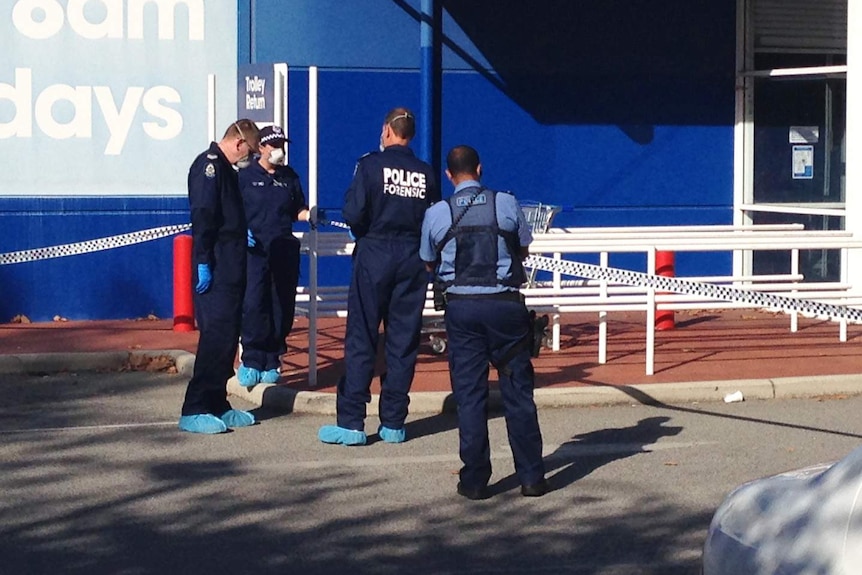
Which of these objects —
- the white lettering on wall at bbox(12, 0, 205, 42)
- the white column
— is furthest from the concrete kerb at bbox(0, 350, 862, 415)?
the white lettering on wall at bbox(12, 0, 205, 42)

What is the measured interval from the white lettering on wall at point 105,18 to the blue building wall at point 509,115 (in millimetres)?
521

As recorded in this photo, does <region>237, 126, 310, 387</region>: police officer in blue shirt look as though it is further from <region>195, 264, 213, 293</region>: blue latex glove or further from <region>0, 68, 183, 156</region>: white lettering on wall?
<region>0, 68, 183, 156</region>: white lettering on wall

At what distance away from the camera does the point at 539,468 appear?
26.7 ft

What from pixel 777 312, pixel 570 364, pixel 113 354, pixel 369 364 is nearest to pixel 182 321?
pixel 113 354

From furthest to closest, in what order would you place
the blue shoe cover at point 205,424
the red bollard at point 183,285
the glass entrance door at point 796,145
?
the glass entrance door at point 796,145, the red bollard at point 183,285, the blue shoe cover at point 205,424

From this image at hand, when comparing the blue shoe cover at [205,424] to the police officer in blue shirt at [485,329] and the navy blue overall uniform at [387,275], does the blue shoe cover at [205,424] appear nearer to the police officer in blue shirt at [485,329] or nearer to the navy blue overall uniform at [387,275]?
the navy blue overall uniform at [387,275]

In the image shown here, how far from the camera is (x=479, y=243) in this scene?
8086 millimetres

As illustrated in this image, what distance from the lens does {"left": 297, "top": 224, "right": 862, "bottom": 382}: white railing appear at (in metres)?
11.6

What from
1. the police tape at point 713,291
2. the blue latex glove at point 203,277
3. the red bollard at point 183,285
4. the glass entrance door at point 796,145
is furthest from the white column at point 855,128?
the blue latex glove at point 203,277

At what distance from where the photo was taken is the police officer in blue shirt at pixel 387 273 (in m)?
9.26

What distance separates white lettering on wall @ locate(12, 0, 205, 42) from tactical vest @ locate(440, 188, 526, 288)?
786cm

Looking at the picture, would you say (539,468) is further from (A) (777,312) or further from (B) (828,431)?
(A) (777,312)

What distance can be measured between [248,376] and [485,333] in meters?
3.44

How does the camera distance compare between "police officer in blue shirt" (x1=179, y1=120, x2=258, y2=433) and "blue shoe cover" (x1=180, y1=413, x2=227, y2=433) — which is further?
"blue shoe cover" (x1=180, y1=413, x2=227, y2=433)
